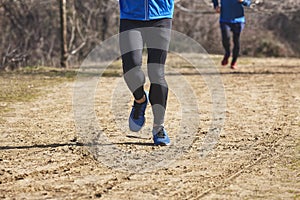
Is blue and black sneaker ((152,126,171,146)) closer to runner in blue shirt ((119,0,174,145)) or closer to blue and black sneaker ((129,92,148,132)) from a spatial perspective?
runner in blue shirt ((119,0,174,145))

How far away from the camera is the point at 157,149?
558cm

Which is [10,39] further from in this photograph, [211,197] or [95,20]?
[211,197]

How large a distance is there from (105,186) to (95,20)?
14.9 metres

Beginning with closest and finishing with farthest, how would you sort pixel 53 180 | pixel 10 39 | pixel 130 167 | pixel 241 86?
1. pixel 53 180
2. pixel 130 167
3. pixel 241 86
4. pixel 10 39

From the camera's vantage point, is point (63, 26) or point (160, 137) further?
point (63, 26)

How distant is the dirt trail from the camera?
4.24m

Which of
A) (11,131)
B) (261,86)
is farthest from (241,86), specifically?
(11,131)

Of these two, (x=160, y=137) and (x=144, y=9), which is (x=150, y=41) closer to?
(x=144, y=9)

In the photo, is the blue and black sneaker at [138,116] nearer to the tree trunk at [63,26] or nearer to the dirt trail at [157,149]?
the dirt trail at [157,149]

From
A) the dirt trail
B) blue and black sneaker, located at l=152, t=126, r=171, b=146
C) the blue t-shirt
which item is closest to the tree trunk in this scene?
the dirt trail

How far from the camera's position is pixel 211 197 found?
4.11 metres

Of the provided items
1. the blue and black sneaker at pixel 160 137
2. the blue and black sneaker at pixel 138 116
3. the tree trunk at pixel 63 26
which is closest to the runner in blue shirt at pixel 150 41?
the blue and black sneaker at pixel 160 137

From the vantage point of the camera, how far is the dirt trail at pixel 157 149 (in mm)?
4242

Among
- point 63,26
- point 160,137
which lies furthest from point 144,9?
point 63,26
